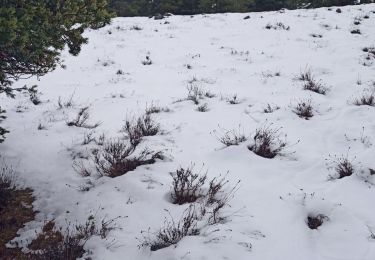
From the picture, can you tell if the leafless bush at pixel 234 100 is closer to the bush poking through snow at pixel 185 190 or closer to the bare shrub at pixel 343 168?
the bare shrub at pixel 343 168

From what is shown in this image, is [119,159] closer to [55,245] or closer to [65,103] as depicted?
[55,245]

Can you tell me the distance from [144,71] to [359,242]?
7186 mm

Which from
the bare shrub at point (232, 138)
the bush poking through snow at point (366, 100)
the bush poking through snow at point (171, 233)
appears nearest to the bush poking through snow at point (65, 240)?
the bush poking through snow at point (171, 233)

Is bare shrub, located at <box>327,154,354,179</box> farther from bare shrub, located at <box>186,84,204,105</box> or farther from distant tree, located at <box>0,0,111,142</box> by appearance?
distant tree, located at <box>0,0,111,142</box>

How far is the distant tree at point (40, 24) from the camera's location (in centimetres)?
347

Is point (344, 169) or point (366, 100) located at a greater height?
point (366, 100)

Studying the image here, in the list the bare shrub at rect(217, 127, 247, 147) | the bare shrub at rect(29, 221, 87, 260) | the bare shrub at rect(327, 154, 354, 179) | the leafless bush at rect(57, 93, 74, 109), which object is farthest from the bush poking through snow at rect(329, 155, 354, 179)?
the leafless bush at rect(57, 93, 74, 109)

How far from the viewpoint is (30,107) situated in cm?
752

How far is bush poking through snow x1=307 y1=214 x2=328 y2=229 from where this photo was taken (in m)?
3.98

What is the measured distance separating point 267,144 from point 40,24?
3.35m

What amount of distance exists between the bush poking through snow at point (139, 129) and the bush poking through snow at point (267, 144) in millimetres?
1640

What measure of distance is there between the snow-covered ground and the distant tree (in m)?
1.67

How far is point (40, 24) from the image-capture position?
13.0ft

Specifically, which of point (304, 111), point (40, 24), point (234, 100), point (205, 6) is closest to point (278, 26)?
point (234, 100)
